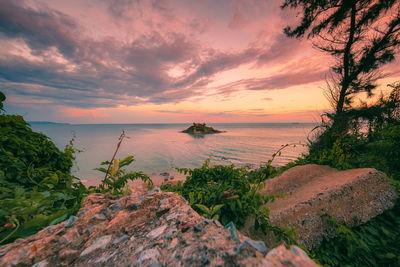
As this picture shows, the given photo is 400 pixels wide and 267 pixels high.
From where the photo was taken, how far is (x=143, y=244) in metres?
0.99

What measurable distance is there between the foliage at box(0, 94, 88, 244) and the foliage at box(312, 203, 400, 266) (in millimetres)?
2788

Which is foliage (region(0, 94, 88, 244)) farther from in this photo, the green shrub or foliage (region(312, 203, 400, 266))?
foliage (region(312, 203, 400, 266))

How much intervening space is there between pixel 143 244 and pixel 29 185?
191 centimetres

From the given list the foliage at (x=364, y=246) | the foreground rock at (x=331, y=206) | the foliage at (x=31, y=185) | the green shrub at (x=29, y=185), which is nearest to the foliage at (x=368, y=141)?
the foreground rock at (x=331, y=206)

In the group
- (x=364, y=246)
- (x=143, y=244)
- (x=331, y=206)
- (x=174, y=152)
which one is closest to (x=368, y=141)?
(x=331, y=206)

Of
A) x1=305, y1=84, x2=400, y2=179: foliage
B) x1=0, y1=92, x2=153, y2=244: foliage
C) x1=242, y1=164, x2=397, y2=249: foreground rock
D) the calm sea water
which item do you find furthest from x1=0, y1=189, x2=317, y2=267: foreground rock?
x1=305, y1=84, x2=400, y2=179: foliage

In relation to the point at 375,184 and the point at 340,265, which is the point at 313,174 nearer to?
the point at 375,184

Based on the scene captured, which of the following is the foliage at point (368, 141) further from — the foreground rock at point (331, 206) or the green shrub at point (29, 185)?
the green shrub at point (29, 185)

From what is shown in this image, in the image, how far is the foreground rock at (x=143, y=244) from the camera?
2.58 feet

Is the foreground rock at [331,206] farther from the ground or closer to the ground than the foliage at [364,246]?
farther from the ground

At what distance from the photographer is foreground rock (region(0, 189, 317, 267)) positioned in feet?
2.58

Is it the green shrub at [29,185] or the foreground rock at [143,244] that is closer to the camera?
the foreground rock at [143,244]

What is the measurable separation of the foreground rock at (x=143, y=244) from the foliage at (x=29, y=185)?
0.12 metres

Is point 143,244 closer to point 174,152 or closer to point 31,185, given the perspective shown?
point 31,185
